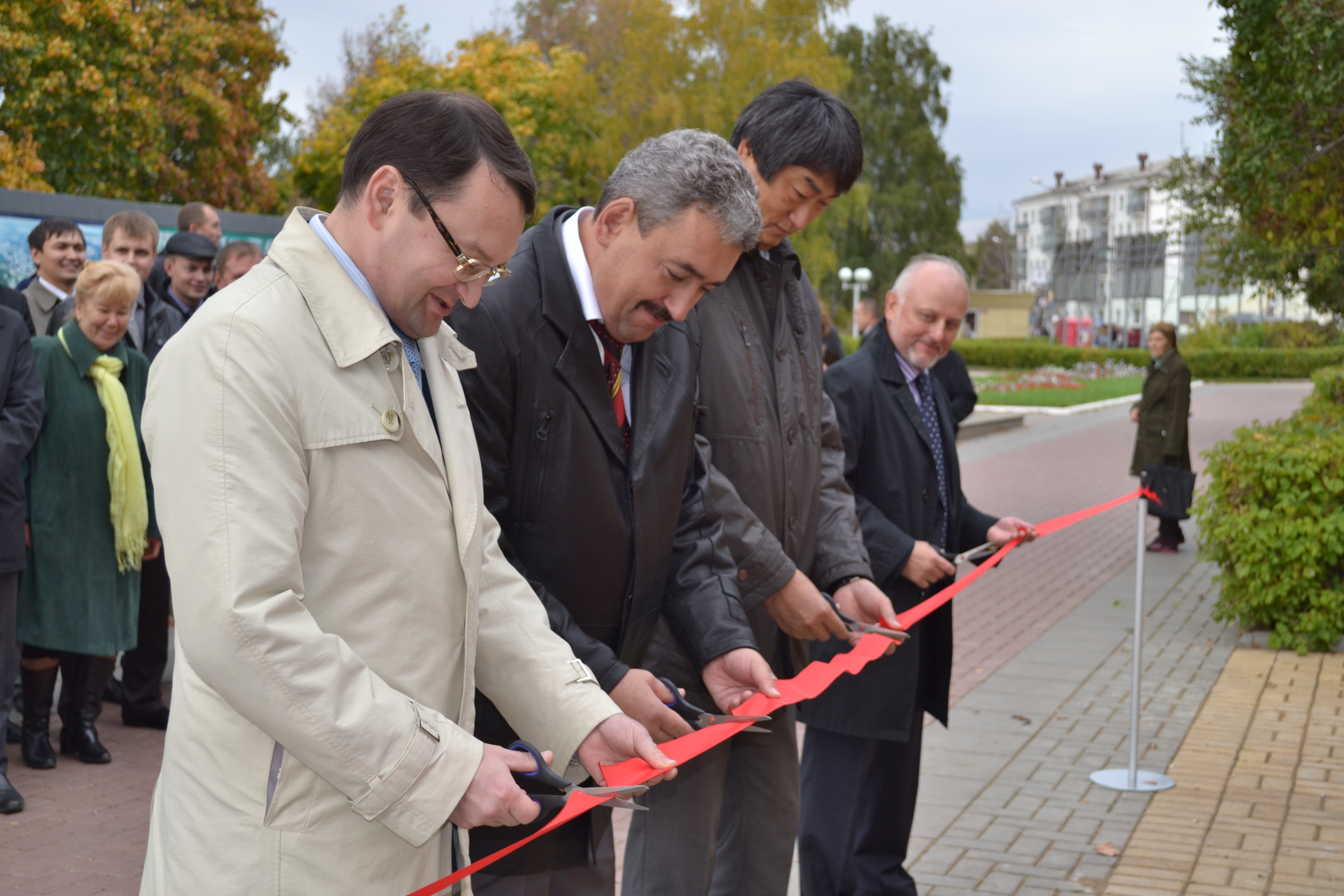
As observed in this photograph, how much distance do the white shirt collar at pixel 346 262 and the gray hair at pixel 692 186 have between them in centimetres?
77

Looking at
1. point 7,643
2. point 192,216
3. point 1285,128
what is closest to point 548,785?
point 7,643

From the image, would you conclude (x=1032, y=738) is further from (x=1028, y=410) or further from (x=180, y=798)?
(x=1028, y=410)

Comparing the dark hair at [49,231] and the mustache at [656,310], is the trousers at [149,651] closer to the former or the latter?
the dark hair at [49,231]

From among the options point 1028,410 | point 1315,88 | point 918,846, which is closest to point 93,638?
point 918,846

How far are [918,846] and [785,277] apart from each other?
2536mm

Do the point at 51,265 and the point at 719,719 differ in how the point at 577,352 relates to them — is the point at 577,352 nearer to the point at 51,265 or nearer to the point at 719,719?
the point at 719,719

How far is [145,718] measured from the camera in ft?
20.2

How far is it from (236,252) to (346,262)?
499 centimetres

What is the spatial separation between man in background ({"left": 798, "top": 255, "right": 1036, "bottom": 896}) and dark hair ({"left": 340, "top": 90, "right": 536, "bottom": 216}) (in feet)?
7.50

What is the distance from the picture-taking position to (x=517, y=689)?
88.4 inches

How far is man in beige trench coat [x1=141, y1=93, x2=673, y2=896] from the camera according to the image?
1.68 m

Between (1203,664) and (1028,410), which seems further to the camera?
(1028,410)

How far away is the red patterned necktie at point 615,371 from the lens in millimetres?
2697

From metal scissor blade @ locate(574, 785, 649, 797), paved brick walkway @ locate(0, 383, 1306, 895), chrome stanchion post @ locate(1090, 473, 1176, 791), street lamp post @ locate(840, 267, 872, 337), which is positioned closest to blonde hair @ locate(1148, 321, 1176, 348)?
paved brick walkway @ locate(0, 383, 1306, 895)
